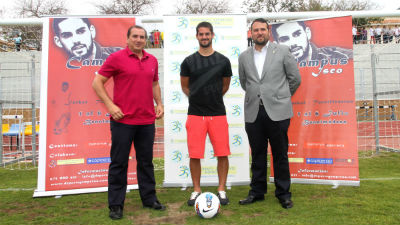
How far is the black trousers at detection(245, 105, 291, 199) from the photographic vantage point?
10.2ft

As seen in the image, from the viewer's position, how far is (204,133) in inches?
126

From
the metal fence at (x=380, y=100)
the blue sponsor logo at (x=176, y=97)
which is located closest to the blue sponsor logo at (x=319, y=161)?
the blue sponsor logo at (x=176, y=97)

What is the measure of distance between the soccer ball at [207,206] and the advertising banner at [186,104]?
4.41 feet

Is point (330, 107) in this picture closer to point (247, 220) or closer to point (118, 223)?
point (247, 220)

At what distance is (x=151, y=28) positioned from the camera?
5.86 m

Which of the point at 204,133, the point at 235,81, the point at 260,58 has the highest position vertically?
the point at 260,58

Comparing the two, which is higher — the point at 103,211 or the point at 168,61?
the point at 168,61

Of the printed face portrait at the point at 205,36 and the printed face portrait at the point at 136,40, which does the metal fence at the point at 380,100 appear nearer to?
the printed face portrait at the point at 205,36

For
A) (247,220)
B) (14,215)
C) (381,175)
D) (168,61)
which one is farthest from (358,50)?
(14,215)

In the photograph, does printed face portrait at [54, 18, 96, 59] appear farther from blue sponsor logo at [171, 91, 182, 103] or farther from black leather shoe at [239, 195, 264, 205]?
black leather shoe at [239, 195, 264, 205]

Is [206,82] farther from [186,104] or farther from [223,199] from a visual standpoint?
[223,199]

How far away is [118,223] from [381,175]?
12.6ft

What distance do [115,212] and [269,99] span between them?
6.14 ft

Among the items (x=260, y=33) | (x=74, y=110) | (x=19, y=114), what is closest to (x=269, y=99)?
(x=260, y=33)
